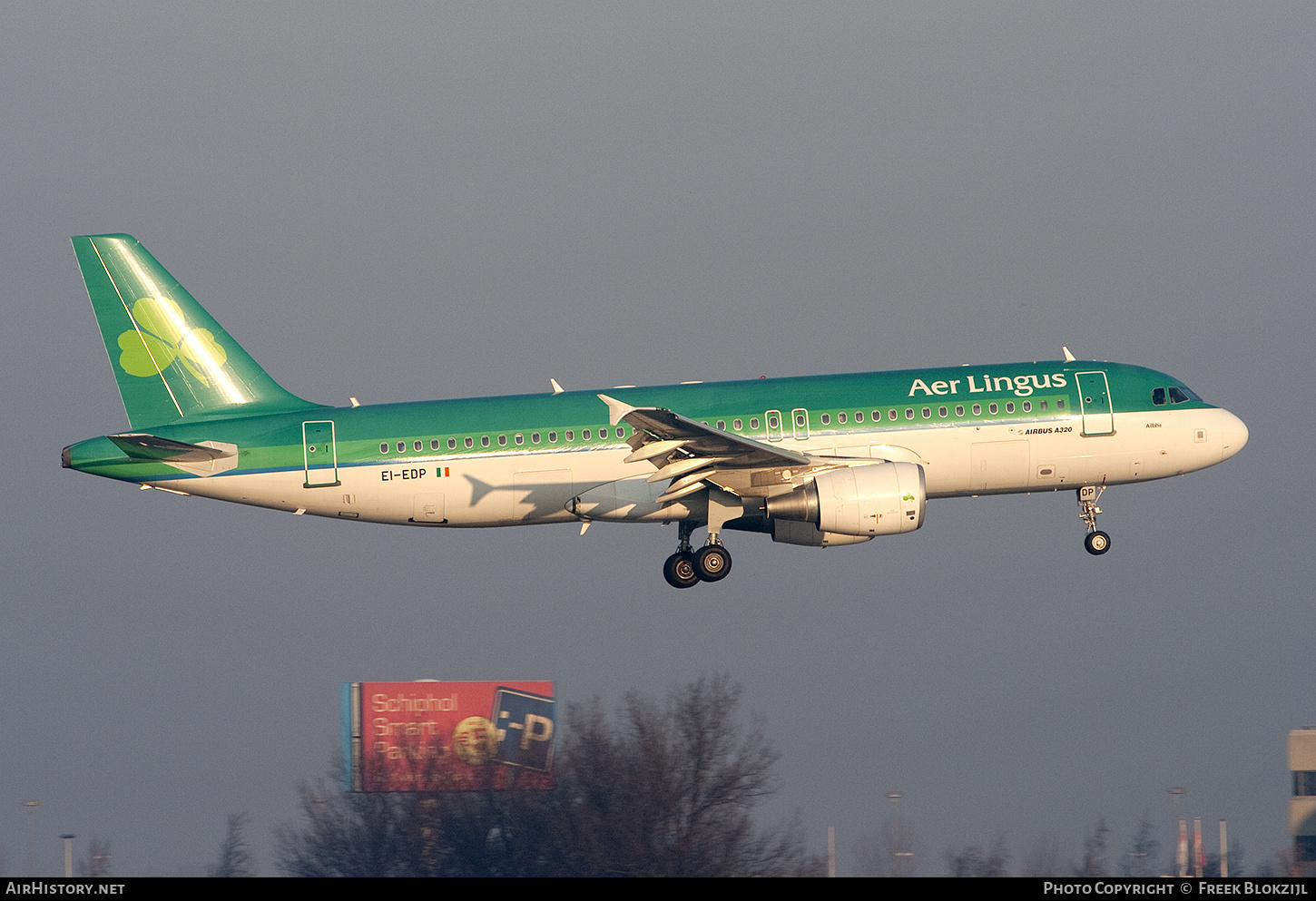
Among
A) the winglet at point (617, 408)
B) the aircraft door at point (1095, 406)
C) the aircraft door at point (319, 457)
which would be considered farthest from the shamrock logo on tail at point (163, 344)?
the aircraft door at point (1095, 406)

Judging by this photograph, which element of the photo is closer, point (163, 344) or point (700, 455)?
point (700, 455)

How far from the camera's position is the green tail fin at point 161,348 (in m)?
36.8

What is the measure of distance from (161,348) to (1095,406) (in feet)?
76.7

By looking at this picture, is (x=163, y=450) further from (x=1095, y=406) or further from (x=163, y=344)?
(x=1095, y=406)

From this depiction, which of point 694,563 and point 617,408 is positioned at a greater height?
point 617,408

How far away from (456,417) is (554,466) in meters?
2.69

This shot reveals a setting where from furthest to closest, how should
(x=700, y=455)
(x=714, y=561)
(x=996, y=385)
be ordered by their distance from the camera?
1. (x=714, y=561)
2. (x=996, y=385)
3. (x=700, y=455)

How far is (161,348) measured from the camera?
123 feet

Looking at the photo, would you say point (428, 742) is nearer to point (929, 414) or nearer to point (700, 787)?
point (700, 787)

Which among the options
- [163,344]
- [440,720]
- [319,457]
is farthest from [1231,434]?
[440,720]

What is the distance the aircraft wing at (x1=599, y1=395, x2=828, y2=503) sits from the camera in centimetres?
3244

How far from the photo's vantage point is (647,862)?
1596 inches

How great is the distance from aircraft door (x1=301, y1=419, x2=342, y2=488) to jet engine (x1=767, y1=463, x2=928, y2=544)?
1115 cm
